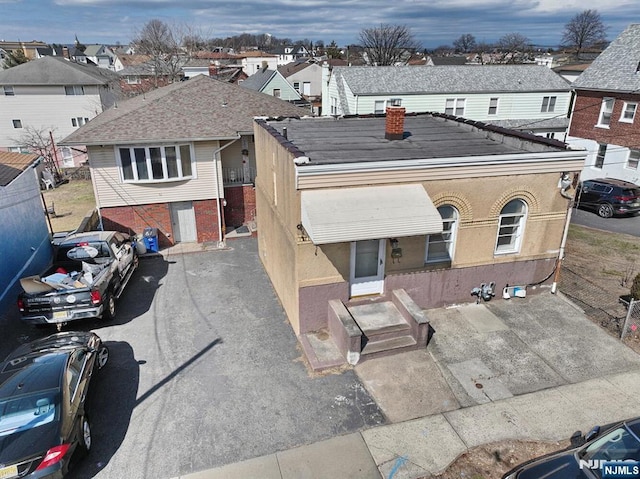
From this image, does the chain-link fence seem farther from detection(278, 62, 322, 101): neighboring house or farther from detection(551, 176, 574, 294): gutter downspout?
detection(278, 62, 322, 101): neighboring house

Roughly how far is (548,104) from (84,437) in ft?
120

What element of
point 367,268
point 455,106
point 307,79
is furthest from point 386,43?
point 367,268

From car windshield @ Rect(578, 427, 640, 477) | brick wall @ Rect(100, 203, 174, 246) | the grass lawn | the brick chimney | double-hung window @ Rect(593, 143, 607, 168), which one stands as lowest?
the grass lawn

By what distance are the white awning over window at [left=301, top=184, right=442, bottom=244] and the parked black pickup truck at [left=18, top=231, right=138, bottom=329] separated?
6.29 metres

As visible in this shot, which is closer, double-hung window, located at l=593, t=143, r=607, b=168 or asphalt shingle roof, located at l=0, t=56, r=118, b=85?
double-hung window, located at l=593, t=143, r=607, b=168

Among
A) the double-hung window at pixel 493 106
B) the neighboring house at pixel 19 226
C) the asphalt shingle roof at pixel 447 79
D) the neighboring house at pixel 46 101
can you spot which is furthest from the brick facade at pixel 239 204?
the neighboring house at pixel 46 101

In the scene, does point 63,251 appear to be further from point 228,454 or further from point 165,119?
point 228,454

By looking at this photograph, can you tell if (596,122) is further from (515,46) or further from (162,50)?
(515,46)

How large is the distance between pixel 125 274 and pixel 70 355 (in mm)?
5653

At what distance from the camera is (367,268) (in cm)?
1160

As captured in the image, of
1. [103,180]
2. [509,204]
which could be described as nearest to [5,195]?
[103,180]

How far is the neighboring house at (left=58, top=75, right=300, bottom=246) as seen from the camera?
1664 centimetres

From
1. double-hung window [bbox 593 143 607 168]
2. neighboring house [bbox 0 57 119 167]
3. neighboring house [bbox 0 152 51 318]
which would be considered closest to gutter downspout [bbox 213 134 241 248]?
neighboring house [bbox 0 152 51 318]

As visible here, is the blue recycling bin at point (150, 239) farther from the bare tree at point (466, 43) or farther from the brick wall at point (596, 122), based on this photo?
the bare tree at point (466, 43)
